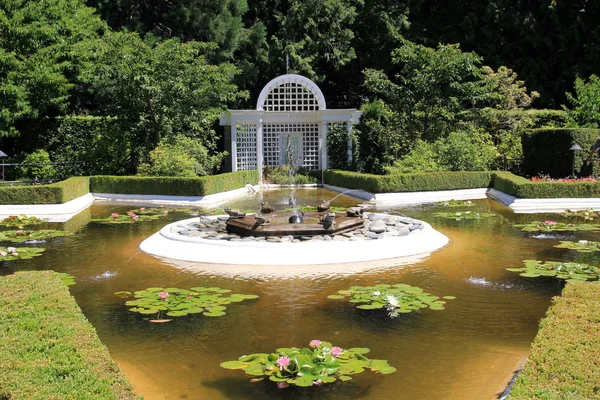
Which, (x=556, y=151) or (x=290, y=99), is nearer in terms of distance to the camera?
(x=556, y=151)

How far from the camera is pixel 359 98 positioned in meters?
34.5

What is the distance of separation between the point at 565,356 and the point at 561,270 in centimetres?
481

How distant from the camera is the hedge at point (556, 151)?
806 inches

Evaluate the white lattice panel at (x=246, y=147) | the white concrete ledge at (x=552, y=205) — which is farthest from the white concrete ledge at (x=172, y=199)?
the white concrete ledge at (x=552, y=205)

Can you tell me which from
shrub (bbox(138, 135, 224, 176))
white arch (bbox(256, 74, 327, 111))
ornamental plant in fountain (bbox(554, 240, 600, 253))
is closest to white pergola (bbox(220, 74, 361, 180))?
white arch (bbox(256, 74, 327, 111))

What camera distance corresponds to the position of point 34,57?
23688mm

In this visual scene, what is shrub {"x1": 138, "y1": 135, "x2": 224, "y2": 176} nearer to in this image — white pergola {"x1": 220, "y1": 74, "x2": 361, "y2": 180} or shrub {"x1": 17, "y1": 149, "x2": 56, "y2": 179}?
white pergola {"x1": 220, "y1": 74, "x2": 361, "y2": 180}

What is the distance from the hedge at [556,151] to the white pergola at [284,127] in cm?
688

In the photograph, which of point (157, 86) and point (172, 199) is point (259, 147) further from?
point (172, 199)

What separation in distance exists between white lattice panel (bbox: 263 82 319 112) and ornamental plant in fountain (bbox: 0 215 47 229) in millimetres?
13704

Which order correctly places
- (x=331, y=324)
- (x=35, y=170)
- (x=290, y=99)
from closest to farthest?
(x=331, y=324) < (x=35, y=170) < (x=290, y=99)

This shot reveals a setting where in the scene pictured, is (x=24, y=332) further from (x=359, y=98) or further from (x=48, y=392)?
(x=359, y=98)

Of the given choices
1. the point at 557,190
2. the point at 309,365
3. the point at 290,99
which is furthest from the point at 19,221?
the point at 290,99

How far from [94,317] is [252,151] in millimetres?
20009
